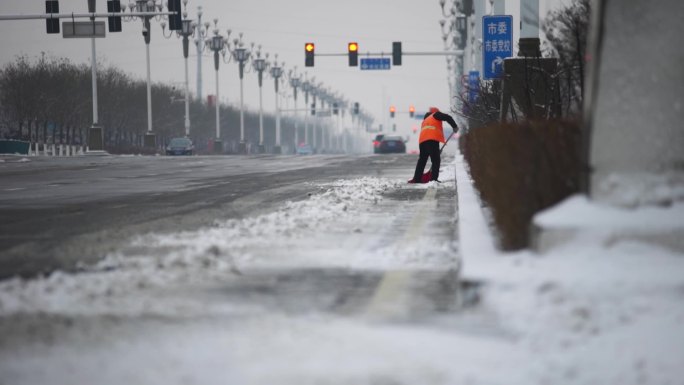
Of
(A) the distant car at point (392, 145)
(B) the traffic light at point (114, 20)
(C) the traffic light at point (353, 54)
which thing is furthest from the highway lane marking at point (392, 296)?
(A) the distant car at point (392, 145)

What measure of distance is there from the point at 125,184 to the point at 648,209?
1573cm

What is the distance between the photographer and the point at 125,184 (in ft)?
67.6

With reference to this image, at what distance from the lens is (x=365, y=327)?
5.13 m

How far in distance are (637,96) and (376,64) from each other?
199 feet

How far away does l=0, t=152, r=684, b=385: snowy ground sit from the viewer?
430 cm

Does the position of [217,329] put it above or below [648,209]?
below

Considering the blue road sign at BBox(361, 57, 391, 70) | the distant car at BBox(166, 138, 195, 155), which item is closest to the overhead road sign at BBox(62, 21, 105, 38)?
the blue road sign at BBox(361, 57, 391, 70)

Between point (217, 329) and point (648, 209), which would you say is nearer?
point (217, 329)

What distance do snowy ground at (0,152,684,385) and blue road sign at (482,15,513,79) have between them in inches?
705

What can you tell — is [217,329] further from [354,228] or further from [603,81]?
[354,228]

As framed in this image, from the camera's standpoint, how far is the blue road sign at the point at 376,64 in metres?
66.0

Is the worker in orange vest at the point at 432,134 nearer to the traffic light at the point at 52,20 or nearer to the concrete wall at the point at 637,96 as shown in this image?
the concrete wall at the point at 637,96

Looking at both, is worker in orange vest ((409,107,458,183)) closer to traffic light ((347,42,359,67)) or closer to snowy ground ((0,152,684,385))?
snowy ground ((0,152,684,385))

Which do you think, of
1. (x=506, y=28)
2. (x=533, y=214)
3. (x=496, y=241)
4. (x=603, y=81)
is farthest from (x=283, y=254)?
(x=506, y=28)
